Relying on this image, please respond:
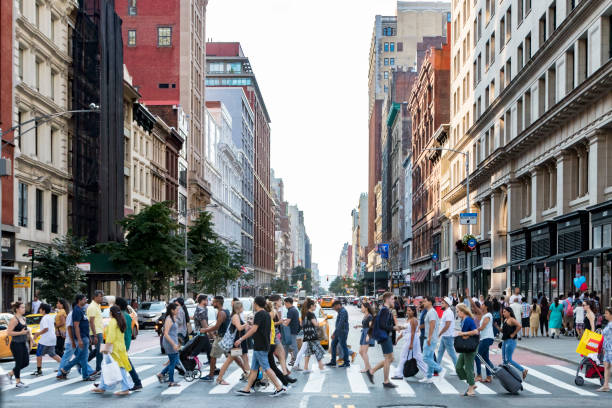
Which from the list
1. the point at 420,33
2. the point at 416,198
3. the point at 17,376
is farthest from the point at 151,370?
the point at 420,33

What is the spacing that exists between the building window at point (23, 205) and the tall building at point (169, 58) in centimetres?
4261

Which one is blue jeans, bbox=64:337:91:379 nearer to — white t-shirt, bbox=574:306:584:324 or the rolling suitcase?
the rolling suitcase

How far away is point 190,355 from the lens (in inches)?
725

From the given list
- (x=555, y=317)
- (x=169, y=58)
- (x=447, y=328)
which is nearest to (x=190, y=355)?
(x=447, y=328)

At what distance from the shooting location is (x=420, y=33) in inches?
6545

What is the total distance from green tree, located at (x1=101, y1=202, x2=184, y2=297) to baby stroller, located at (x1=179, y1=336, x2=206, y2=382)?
103ft

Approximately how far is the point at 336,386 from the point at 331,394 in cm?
149

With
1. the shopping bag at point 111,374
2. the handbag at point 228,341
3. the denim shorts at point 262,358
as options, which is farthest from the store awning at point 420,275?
the shopping bag at point 111,374

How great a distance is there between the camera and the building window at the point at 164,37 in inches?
3495

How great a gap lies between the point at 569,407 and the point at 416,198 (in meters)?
89.5

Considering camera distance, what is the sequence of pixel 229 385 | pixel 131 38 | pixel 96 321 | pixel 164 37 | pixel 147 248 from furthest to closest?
pixel 131 38, pixel 164 37, pixel 147 248, pixel 96 321, pixel 229 385

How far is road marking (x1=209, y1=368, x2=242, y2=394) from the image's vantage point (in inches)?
662

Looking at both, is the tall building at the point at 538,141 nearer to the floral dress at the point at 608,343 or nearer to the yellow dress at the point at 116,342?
the floral dress at the point at 608,343

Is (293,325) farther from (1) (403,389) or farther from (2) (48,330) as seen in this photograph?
(2) (48,330)
